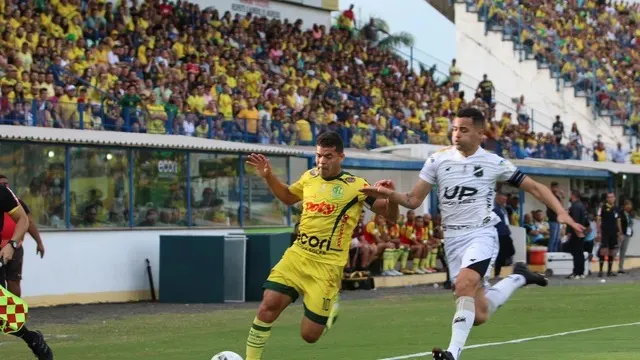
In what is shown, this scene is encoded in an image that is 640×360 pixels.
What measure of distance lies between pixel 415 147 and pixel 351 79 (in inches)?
252

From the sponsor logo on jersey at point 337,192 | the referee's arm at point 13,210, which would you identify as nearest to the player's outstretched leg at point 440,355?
the sponsor logo on jersey at point 337,192

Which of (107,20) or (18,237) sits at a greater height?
(107,20)

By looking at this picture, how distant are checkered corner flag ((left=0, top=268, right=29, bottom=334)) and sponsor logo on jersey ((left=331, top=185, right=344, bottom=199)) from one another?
3.06 m

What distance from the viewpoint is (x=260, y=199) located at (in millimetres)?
27609

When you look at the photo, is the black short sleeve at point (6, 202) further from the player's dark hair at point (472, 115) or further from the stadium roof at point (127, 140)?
the stadium roof at point (127, 140)

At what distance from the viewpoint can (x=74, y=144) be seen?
23.6 m

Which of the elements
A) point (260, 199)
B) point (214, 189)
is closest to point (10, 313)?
point (214, 189)

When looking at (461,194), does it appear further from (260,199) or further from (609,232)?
(609,232)

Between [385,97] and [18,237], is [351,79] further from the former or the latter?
[18,237]

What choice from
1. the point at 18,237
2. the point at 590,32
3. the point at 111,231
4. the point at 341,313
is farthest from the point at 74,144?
the point at 590,32

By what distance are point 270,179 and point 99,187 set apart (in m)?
13.0

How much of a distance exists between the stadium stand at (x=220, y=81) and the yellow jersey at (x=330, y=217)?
13.0 m

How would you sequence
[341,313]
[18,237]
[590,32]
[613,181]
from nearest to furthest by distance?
[18,237] → [341,313] → [613,181] → [590,32]

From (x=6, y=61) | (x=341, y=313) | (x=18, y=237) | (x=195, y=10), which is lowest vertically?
(x=341, y=313)
